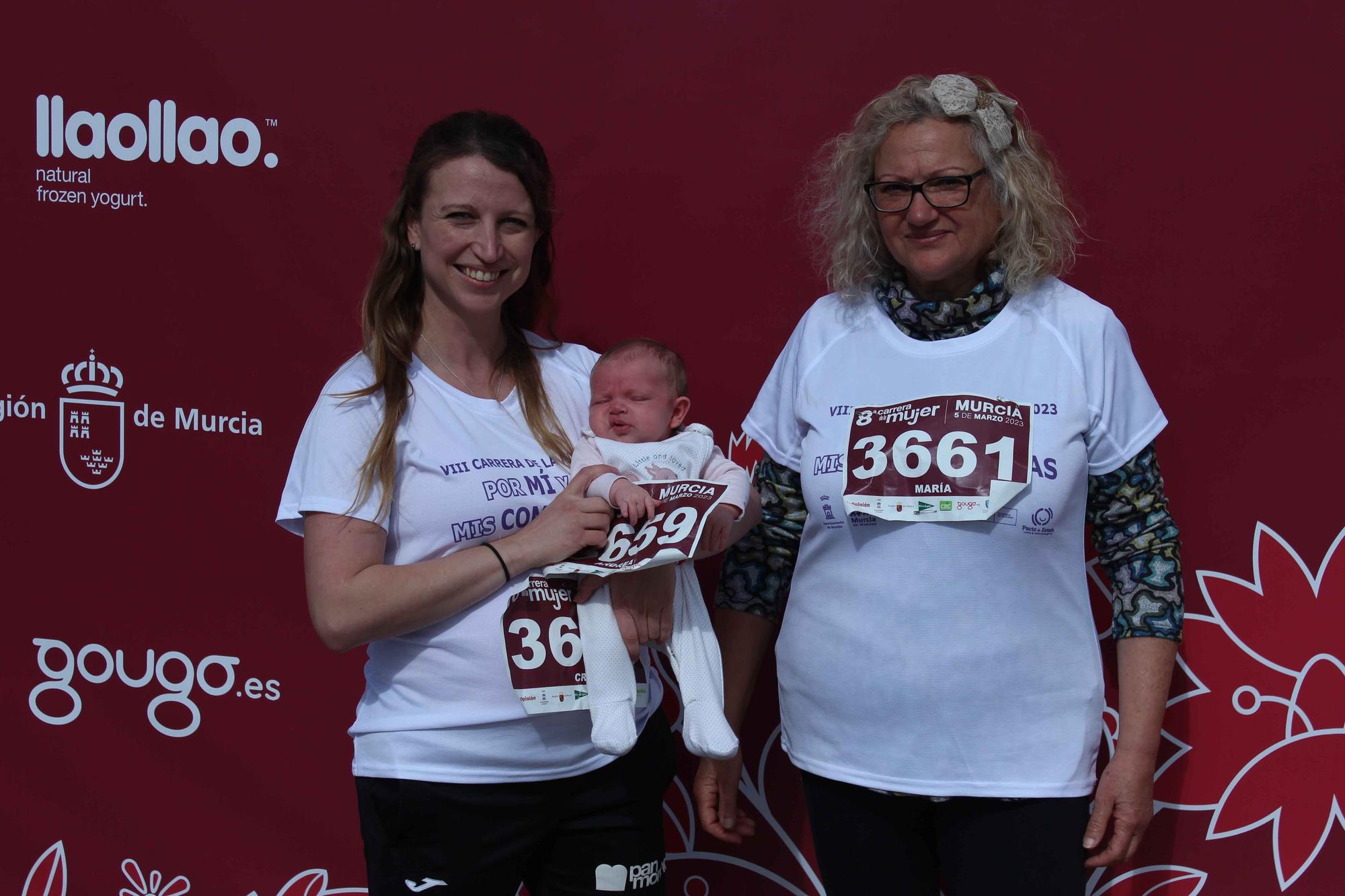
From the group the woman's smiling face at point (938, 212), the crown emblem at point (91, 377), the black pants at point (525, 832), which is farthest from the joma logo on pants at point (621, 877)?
the crown emblem at point (91, 377)

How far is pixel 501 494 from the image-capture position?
201 centimetres

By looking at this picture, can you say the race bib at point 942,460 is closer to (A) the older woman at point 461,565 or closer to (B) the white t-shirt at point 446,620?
(A) the older woman at point 461,565

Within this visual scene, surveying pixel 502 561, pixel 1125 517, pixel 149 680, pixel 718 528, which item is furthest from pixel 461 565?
pixel 149 680

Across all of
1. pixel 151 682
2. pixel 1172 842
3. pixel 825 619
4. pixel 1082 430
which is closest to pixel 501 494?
pixel 825 619

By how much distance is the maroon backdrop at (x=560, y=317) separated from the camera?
2441 millimetres

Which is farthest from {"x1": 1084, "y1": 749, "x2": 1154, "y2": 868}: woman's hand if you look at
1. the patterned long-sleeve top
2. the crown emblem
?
the crown emblem

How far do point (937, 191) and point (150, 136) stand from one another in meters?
1.92

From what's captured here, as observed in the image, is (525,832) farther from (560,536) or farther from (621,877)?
(560,536)

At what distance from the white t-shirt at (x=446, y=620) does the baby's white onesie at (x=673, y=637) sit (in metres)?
0.10

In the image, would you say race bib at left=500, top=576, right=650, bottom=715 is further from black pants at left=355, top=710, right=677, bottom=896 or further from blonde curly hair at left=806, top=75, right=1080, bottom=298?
blonde curly hair at left=806, top=75, right=1080, bottom=298

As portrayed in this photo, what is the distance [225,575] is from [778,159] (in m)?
1.67

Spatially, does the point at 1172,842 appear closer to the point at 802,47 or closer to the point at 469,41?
the point at 802,47

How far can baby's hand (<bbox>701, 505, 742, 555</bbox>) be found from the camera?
6.40 feet

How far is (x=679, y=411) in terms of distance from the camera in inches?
85.7
